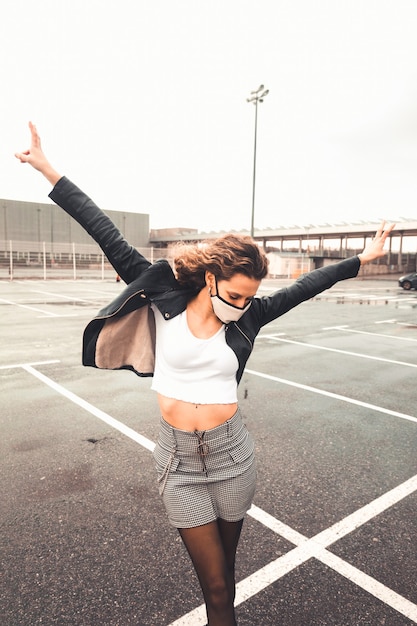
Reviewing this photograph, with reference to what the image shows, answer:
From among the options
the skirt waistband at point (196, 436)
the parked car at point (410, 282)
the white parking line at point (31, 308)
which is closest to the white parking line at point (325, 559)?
the skirt waistband at point (196, 436)

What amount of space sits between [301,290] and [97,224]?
3.72 feet

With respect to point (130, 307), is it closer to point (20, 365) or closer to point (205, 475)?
point (205, 475)

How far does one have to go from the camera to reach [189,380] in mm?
1938

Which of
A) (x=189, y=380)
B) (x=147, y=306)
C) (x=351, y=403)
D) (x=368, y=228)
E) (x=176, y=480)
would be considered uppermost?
(x=368, y=228)

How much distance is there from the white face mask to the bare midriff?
15.7 inches

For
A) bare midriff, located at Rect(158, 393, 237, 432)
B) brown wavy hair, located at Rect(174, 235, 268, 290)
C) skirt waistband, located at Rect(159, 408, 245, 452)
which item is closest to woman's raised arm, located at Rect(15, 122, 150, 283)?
brown wavy hair, located at Rect(174, 235, 268, 290)

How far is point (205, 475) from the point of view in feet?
6.16

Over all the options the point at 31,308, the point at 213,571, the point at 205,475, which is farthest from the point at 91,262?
the point at 213,571

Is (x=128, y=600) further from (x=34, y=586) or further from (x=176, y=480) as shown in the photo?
(x=176, y=480)

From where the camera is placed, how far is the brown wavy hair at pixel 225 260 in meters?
1.86

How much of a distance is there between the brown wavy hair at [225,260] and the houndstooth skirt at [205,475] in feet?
2.25

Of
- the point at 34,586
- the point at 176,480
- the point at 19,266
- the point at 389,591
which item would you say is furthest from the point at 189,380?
the point at 19,266

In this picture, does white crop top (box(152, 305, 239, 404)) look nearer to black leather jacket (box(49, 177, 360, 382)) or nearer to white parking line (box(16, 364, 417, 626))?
black leather jacket (box(49, 177, 360, 382))

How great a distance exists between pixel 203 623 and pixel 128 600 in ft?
1.41
